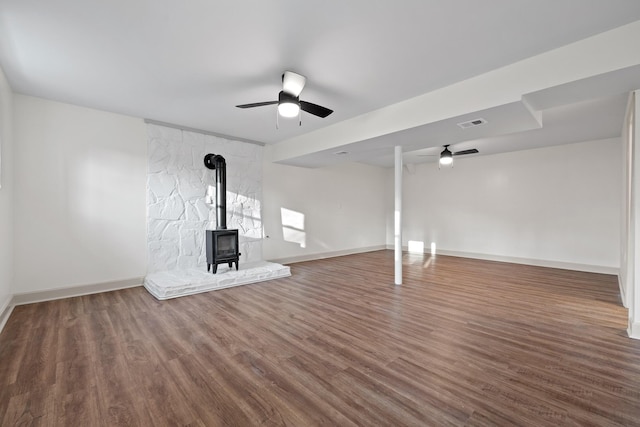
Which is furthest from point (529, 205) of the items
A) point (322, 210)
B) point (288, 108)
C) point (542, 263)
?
point (288, 108)

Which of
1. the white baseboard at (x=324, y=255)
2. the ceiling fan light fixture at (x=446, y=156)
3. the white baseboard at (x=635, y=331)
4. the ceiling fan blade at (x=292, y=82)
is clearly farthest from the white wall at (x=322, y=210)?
the white baseboard at (x=635, y=331)

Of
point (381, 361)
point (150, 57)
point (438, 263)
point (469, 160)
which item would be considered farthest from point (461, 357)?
point (469, 160)

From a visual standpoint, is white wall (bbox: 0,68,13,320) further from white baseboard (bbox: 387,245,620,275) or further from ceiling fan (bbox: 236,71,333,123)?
white baseboard (bbox: 387,245,620,275)

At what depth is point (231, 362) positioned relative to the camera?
2318 millimetres

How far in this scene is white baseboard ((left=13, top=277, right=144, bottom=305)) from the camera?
3.84 meters

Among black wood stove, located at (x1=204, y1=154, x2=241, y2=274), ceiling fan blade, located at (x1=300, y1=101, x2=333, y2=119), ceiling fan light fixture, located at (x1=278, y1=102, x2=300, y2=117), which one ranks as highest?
ceiling fan blade, located at (x1=300, y1=101, x2=333, y2=119)

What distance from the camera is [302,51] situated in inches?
108

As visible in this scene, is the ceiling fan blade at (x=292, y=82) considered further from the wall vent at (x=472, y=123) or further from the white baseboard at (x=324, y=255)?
the white baseboard at (x=324, y=255)

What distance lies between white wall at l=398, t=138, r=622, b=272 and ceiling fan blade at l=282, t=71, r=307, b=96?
6367mm

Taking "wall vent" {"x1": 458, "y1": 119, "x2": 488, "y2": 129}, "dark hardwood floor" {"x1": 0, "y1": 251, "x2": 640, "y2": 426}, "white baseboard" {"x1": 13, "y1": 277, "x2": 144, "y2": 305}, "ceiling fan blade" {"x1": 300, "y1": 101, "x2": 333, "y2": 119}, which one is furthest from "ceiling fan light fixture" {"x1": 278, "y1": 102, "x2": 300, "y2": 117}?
"white baseboard" {"x1": 13, "y1": 277, "x2": 144, "y2": 305}

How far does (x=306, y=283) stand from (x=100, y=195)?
3.74m

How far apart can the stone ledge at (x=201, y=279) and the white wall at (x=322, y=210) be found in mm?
1252

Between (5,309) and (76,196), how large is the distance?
1.70 metres

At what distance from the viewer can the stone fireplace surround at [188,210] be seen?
489 cm
